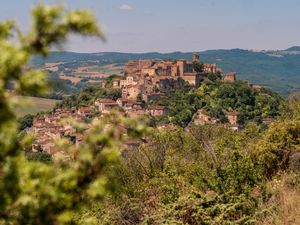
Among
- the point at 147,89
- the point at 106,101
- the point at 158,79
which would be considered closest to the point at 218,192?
the point at 106,101

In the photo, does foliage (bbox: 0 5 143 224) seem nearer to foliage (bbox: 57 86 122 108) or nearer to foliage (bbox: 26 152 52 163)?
foliage (bbox: 26 152 52 163)

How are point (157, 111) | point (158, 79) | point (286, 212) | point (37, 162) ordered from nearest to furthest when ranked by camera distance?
point (37, 162)
point (286, 212)
point (157, 111)
point (158, 79)

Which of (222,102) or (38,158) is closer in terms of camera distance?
(38,158)

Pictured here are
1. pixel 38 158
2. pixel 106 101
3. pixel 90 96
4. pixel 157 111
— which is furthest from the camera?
pixel 90 96

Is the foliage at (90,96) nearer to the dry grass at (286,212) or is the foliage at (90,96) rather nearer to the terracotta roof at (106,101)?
the terracotta roof at (106,101)

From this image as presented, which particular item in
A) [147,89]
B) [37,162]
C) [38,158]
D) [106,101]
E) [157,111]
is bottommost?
[157,111]

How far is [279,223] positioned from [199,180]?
3.92 metres

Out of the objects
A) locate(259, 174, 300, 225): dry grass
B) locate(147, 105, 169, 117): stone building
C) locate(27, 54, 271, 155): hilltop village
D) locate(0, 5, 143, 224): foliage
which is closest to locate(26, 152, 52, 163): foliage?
locate(0, 5, 143, 224): foliage

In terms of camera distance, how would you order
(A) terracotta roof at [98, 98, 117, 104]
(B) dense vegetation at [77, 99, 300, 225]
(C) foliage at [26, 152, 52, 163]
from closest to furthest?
(C) foliage at [26, 152, 52, 163] → (B) dense vegetation at [77, 99, 300, 225] → (A) terracotta roof at [98, 98, 117, 104]

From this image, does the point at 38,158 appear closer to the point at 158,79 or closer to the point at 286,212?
the point at 286,212

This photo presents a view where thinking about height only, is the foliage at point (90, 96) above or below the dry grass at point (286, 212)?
below

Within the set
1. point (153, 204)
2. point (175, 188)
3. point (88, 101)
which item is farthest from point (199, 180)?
point (88, 101)

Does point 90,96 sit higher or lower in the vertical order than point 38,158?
lower

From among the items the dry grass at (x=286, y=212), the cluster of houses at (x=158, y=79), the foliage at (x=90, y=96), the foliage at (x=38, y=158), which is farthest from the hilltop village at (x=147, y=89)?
the dry grass at (x=286, y=212)
